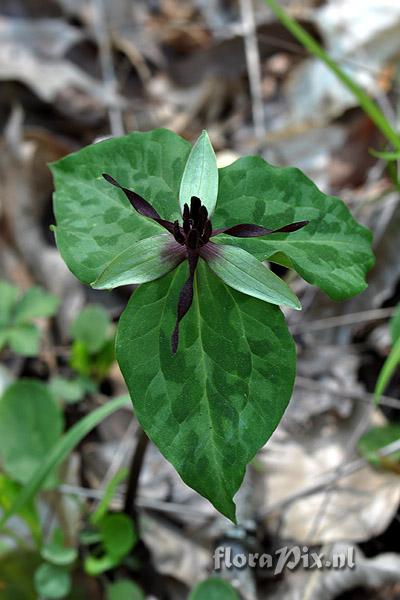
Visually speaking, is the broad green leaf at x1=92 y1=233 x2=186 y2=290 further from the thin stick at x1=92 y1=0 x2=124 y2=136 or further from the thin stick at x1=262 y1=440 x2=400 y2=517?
the thin stick at x1=92 y1=0 x2=124 y2=136

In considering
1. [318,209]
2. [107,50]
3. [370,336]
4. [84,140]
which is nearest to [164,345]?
[318,209]

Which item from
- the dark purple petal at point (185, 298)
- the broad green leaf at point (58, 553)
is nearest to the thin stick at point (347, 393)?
the broad green leaf at point (58, 553)

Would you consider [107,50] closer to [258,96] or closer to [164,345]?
[258,96]

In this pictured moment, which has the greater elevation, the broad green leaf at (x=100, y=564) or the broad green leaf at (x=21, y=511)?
the broad green leaf at (x=21, y=511)

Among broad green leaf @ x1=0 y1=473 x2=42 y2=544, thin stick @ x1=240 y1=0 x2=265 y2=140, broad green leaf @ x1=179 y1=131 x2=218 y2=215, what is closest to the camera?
broad green leaf @ x1=179 y1=131 x2=218 y2=215

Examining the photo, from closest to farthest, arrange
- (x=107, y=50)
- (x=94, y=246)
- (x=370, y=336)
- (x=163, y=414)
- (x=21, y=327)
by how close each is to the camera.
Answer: (x=163, y=414) < (x=94, y=246) < (x=21, y=327) < (x=370, y=336) < (x=107, y=50)

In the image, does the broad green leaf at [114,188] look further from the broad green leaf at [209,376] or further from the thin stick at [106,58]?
the thin stick at [106,58]

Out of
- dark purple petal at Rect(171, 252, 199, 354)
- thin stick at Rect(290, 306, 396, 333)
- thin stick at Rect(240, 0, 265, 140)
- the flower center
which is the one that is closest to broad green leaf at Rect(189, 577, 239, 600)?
dark purple petal at Rect(171, 252, 199, 354)
